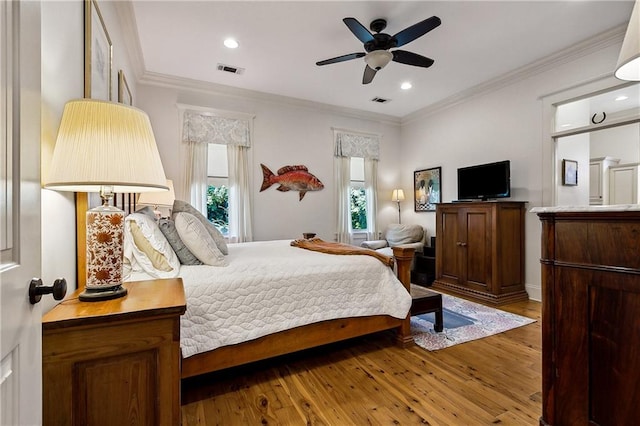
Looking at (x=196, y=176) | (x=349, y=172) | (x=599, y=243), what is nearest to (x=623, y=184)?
(x=349, y=172)

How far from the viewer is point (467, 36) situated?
3.13 metres

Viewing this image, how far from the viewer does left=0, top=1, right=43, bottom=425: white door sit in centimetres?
60

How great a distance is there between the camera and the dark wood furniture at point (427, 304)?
2.59 meters

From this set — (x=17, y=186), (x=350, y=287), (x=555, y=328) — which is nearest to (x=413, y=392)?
(x=350, y=287)

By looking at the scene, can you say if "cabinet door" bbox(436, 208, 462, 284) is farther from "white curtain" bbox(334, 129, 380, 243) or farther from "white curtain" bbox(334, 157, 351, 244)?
"white curtain" bbox(334, 157, 351, 244)

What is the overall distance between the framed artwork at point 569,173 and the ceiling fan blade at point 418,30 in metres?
2.59

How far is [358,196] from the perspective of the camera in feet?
18.3

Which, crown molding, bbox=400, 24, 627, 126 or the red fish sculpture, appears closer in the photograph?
crown molding, bbox=400, 24, 627, 126

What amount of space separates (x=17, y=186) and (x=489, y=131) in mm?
4916

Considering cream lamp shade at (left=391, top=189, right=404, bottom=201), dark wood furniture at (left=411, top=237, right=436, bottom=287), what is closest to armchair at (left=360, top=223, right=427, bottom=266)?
dark wood furniture at (left=411, top=237, right=436, bottom=287)

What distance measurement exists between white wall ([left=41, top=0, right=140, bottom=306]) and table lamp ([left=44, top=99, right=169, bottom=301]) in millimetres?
131

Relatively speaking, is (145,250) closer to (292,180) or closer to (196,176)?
(196,176)

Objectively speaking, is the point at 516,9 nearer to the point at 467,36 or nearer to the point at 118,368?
the point at 467,36

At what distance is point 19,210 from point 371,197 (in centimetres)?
519
